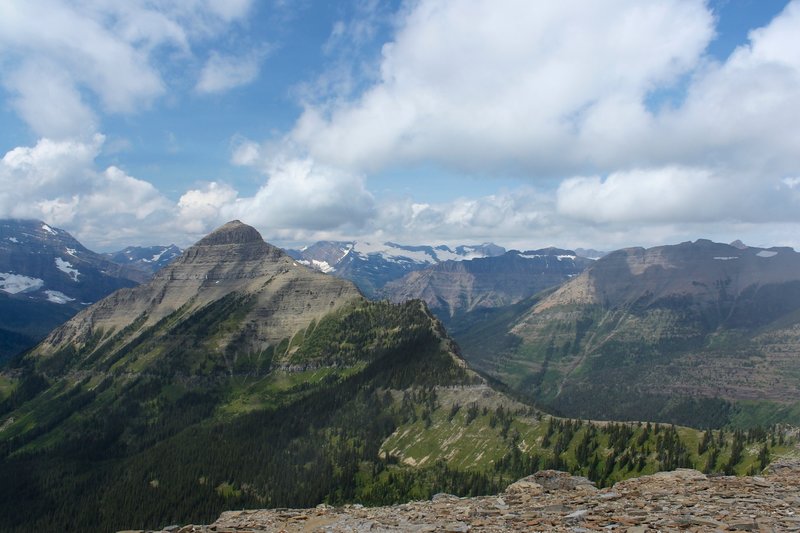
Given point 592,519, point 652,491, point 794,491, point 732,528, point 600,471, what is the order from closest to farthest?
point 732,528 < point 592,519 < point 794,491 < point 652,491 < point 600,471

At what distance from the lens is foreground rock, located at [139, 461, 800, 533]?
38.1 m

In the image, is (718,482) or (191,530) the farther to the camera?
(718,482)

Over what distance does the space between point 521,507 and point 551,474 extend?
31366 mm

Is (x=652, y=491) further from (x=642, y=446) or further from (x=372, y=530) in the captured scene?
(x=642, y=446)

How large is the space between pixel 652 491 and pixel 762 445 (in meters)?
157

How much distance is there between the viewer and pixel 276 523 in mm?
55031

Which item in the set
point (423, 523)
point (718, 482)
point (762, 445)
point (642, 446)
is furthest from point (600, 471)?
point (423, 523)

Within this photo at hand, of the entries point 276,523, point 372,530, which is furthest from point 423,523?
point 276,523

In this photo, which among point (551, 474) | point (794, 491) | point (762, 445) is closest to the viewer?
point (794, 491)

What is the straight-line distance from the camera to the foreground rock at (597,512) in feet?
125

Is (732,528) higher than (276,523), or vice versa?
(732,528)

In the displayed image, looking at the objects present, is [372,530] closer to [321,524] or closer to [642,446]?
[321,524]

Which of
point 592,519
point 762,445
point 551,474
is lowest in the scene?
point 762,445

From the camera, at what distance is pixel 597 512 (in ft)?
143
